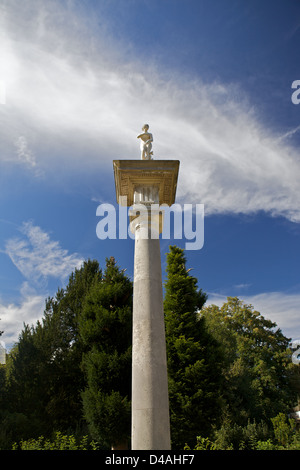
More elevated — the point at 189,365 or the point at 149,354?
the point at 149,354

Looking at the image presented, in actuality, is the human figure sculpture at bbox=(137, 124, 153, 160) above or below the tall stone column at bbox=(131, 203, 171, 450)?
above

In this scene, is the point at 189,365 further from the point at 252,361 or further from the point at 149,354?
the point at 252,361

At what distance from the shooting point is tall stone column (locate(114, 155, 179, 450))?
608cm

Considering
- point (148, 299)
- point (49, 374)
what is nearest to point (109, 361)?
point (49, 374)

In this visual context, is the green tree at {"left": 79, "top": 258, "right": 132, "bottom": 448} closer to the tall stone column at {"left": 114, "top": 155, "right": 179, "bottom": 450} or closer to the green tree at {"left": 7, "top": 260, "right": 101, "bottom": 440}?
the green tree at {"left": 7, "top": 260, "right": 101, "bottom": 440}

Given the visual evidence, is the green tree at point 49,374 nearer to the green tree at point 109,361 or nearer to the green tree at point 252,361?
the green tree at point 109,361

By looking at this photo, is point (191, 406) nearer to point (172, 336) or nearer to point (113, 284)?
point (172, 336)

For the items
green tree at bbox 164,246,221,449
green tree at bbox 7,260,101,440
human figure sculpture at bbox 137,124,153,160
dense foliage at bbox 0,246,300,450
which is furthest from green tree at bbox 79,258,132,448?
human figure sculpture at bbox 137,124,153,160

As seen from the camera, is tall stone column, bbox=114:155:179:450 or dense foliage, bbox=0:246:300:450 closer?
tall stone column, bbox=114:155:179:450

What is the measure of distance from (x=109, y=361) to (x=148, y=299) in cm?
1070

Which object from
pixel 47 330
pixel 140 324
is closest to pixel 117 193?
pixel 140 324

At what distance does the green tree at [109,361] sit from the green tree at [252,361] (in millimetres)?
14634

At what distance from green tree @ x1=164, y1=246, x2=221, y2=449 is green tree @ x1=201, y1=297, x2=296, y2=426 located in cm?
1084

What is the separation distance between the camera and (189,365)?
17359mm
